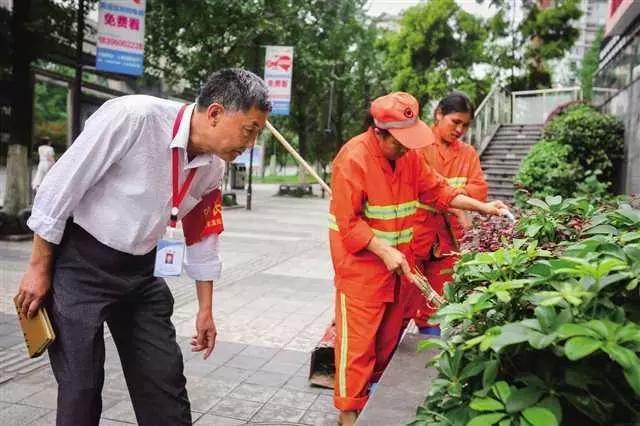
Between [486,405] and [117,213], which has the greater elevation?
[117,213]

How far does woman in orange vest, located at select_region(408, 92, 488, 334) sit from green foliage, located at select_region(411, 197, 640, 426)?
7.42 ft

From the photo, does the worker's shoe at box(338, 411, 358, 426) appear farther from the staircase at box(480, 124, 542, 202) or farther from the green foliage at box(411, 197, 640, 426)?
the staircase at box(480, 124, 542, 202)

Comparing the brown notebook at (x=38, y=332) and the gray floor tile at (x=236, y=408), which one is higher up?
the brown notebook at (x=38, y=332)

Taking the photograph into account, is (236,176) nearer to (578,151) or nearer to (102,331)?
(578,151)

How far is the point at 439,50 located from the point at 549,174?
20.2 metres

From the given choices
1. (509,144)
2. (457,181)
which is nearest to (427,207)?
(457,181)

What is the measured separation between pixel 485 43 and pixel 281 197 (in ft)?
37.9

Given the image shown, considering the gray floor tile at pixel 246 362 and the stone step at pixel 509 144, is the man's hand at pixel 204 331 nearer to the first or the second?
the gray floor tile at pixel 246 362

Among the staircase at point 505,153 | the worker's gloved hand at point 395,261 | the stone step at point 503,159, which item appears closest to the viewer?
the worker's gloved hand at point 395,261

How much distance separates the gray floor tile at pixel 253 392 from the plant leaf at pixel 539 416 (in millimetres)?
2830

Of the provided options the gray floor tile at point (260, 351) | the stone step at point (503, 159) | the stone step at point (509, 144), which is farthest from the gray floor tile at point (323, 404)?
the stone step at point (509, 144)

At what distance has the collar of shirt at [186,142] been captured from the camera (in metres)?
2.17

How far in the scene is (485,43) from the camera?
2775cm

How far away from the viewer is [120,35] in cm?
925
